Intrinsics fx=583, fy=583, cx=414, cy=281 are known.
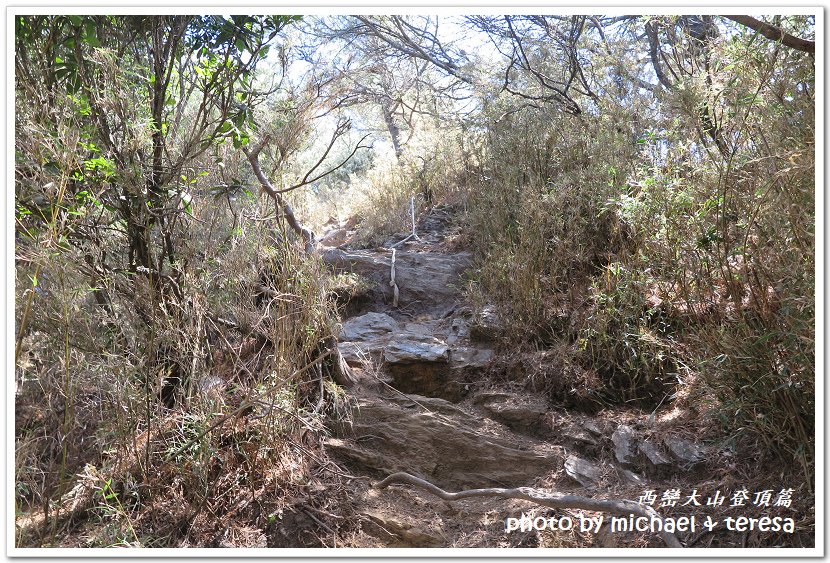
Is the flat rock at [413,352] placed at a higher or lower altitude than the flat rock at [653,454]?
higher

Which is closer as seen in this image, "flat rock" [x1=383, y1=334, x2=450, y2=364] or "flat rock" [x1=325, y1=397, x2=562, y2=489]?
"flat rock" [x1=325, y1=397, x2=562, y2=489]

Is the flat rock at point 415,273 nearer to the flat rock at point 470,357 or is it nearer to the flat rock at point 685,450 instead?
the flat rock at point 470,357

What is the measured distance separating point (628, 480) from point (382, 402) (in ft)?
4.65

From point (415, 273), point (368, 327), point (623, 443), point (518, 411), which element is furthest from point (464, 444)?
point (415, 273)

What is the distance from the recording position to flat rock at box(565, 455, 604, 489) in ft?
9.48

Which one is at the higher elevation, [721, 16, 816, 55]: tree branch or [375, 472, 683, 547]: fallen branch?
[721, 16, 816, 55]: tree branch

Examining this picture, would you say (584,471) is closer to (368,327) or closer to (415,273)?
(368,327)

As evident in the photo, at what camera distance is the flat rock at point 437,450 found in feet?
10.1

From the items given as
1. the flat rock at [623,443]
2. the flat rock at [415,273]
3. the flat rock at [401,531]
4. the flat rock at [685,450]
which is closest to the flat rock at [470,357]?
the flat rock at [415,273]

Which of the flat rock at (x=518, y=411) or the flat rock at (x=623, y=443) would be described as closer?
the flat rock at (x=623, y=443)

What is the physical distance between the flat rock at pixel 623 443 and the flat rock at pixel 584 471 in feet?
0.41

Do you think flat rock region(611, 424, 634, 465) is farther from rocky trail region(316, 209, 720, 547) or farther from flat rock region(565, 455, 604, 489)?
flat rock region(565, 455, 604, 489)

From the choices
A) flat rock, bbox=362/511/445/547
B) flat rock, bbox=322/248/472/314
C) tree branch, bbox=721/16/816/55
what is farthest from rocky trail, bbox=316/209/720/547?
tree branch, bbox=721/16/816/55

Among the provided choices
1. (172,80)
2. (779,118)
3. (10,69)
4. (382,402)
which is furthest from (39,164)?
(779,118)
